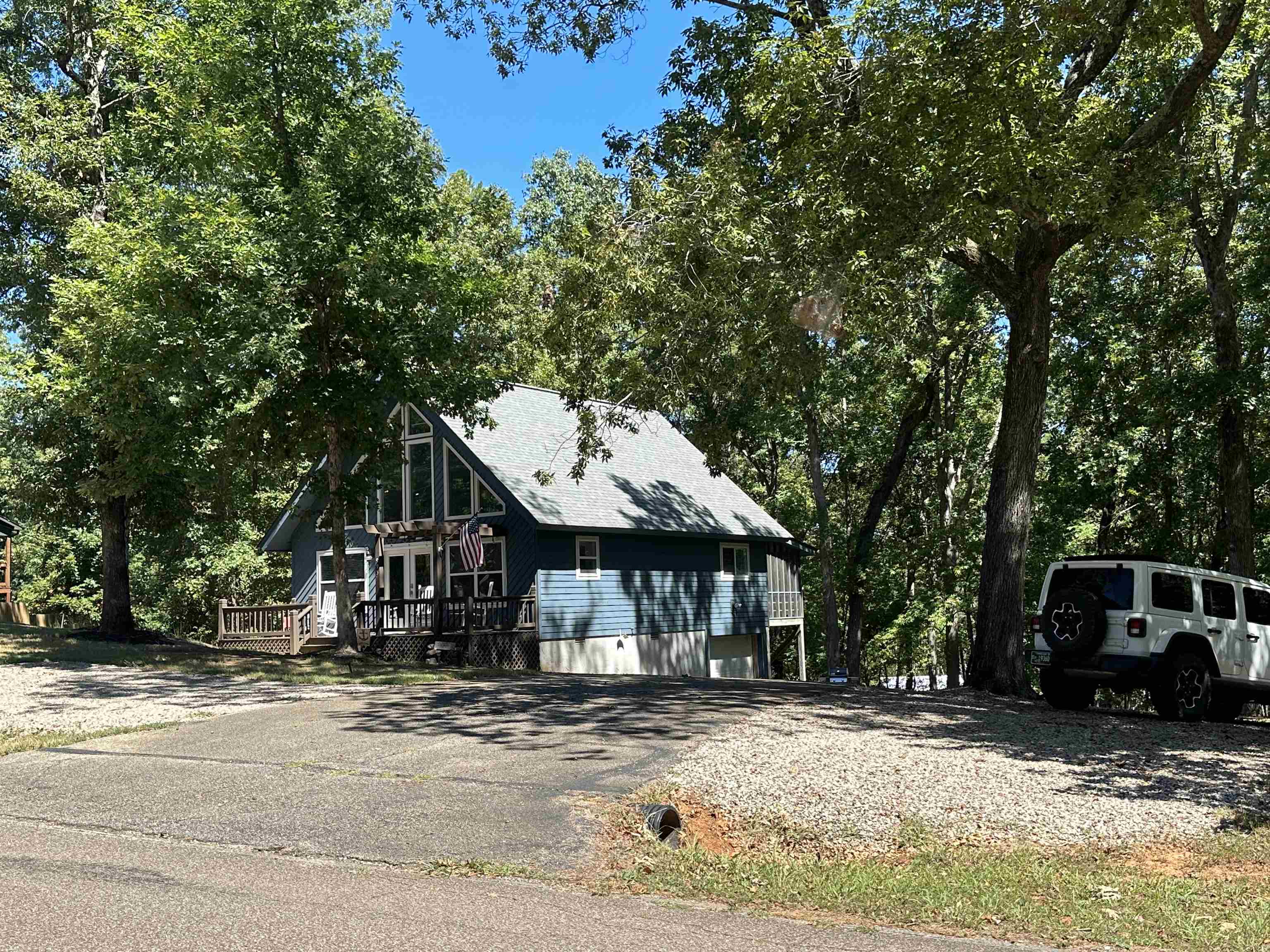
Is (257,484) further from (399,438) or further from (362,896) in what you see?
(362,896)

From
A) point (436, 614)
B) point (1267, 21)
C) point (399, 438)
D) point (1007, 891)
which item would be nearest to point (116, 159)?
point (399, 438)

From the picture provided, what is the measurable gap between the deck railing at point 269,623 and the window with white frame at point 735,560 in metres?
12.0

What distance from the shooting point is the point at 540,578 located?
2647cm

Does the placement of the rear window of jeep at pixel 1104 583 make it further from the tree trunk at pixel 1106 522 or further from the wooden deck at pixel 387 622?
the tree trunk at pixel 1106 522

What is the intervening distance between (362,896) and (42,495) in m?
23.5

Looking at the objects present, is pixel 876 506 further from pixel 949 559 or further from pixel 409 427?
pixel 409 427

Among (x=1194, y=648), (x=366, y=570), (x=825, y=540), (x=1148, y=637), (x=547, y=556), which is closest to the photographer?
(x=1148, y=637)

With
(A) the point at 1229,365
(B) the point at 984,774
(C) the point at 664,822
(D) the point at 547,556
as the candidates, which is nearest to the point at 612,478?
(D) the point at 547,556

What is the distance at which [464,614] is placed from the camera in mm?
26531

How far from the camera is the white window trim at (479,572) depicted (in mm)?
27391

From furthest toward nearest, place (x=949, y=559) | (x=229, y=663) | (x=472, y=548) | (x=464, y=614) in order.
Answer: (x=949, y=559) → (x=464, y=614) → (x=472, y=548) → (x=229, y=663)

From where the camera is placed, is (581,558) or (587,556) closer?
(581,558)

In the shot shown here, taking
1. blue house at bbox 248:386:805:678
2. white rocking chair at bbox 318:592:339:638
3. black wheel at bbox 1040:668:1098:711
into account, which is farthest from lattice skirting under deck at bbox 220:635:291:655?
black wheel at bbox 1040:668:1098:711

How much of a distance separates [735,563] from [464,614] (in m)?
10.2
